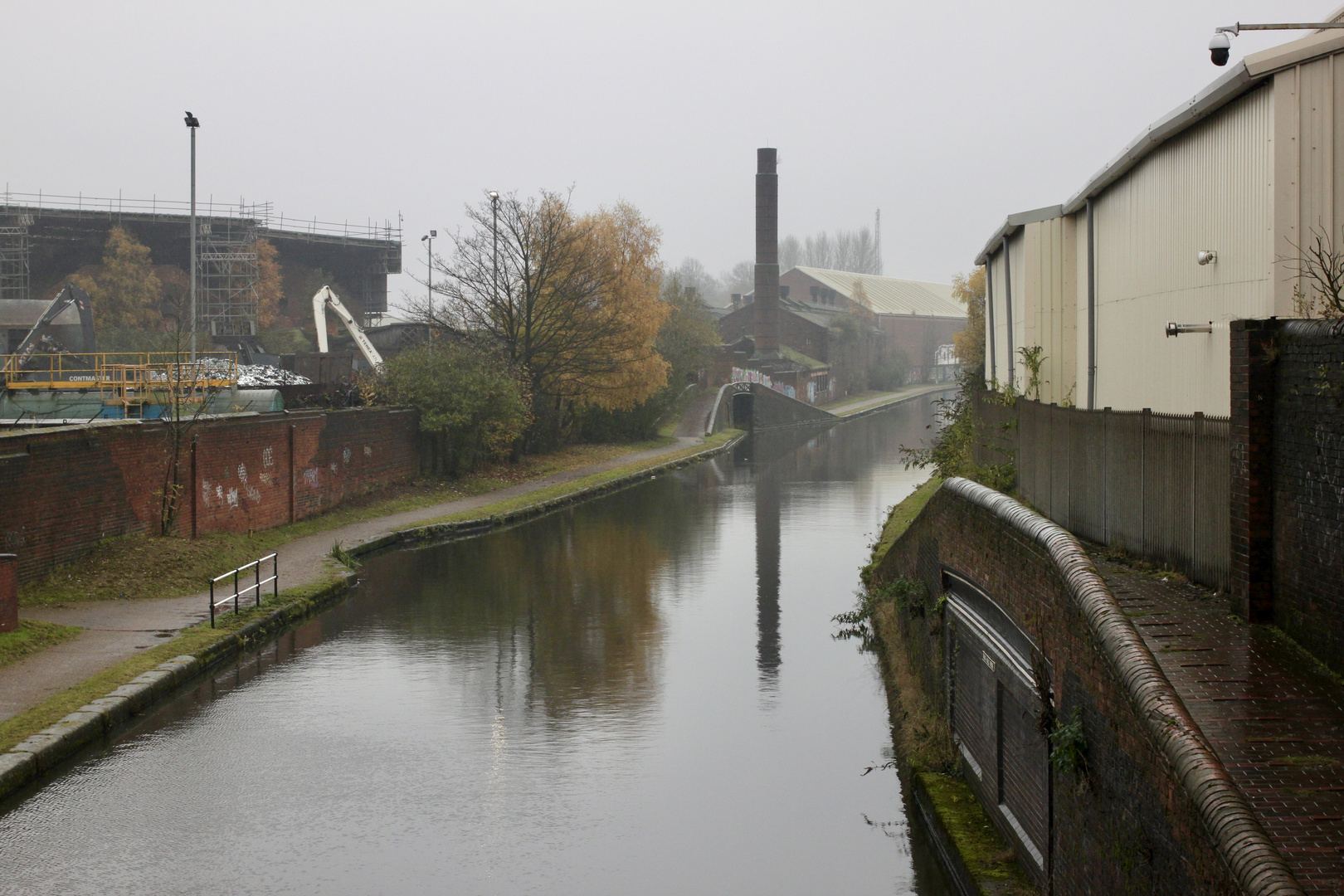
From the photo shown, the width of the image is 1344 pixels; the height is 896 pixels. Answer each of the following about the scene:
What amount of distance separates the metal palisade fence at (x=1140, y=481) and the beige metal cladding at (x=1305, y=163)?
1.23 meters

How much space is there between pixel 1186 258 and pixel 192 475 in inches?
594

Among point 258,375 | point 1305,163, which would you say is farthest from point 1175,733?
point 258,375

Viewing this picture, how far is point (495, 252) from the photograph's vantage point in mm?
36625

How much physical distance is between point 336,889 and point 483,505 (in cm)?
1917

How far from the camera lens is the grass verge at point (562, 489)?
2523 cm

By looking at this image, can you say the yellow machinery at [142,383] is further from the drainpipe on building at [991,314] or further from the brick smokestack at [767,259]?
the brick smokestack at [767,259]

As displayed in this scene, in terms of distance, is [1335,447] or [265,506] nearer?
[1335,447]

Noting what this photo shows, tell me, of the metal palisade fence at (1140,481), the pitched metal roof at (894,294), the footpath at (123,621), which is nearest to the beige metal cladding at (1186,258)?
the metal palisade fence at (1140,481)

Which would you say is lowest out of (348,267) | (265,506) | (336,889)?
(336,889)

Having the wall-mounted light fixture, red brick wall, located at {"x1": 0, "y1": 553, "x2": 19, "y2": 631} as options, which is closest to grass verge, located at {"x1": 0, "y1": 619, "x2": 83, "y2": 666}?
red brick wall, located at {"x1": 0, "y1": 553, "x2": 19, "y2": 631}

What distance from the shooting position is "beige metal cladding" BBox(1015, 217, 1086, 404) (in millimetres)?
15586

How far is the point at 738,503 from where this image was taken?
3072cm

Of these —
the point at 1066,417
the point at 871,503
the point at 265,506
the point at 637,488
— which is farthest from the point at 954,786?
the point at 637,488

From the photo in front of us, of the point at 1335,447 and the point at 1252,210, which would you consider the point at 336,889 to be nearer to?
the point at 1335,447
